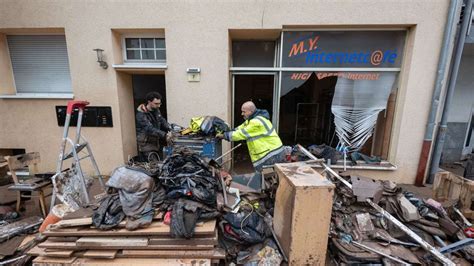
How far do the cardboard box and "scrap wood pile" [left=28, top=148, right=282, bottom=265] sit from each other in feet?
0.98

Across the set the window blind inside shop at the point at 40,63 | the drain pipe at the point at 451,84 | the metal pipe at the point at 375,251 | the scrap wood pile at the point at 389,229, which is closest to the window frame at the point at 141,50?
the window blind inside shop at the point at 40,63

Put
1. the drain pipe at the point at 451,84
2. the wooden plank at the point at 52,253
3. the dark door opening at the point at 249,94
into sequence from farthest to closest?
1. the dark door opening at the point at 249,94
2. the drain pipe at the point at 451,84
3. the wooden plank at the point at 52,253

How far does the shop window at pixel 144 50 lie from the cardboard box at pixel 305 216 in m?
3.83

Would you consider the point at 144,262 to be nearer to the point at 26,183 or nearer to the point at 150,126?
the point at 150,126

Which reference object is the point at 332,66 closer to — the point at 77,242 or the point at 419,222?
the point at 419,222

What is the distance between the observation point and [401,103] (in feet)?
14.4

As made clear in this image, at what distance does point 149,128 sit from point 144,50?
1958 mm

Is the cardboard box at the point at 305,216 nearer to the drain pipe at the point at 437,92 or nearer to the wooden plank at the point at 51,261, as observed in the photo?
the wooden plank at the point at 51,261

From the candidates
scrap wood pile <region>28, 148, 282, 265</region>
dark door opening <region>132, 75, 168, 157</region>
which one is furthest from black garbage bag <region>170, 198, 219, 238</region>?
dark door opening <region>132, 75, 168, 157</region>

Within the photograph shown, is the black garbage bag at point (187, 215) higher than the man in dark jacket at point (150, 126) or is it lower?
lower

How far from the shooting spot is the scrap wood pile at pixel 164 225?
2.36 metres

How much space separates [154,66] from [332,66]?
374 centimetres

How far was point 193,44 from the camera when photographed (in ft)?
14.2

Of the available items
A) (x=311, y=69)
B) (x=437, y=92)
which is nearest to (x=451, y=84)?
(x=437, y=92)
